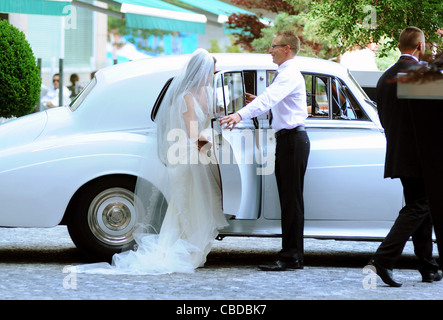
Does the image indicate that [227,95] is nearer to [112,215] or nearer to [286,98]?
[286,98]

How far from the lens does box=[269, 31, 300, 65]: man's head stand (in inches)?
315

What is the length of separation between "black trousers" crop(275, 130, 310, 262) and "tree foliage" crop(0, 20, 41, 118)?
7431 mm

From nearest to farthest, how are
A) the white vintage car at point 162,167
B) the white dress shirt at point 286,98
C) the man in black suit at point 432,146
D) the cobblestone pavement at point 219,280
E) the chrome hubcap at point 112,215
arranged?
the man in black suit at point 432,146, the cobblestone pavement at point 219,280, the white dress shirt at point 286,98, the white vintage car at point 162,167, the chrome hubcap at point 112,215

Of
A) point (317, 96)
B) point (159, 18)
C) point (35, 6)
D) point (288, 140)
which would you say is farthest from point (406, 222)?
point (159, 18)

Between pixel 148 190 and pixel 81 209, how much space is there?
1.92ft

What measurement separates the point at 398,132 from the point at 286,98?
3.64 ft

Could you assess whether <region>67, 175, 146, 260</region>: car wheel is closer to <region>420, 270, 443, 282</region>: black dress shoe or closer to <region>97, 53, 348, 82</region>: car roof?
<region>97, 53, 348, 82</region>: car roof

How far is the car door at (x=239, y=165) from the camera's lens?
7.88 m

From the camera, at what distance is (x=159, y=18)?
1633 centimetres

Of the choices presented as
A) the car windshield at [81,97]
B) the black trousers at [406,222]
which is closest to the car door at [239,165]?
the car windshield at [81,97]

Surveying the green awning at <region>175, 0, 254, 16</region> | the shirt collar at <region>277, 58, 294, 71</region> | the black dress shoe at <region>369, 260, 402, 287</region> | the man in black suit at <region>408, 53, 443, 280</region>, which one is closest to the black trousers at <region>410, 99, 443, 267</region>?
the man in black suit at <region>408, 53, 443, 280</region>

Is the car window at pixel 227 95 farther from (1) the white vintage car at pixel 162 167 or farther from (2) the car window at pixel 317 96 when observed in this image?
(2) the car window at pixel 317 96
